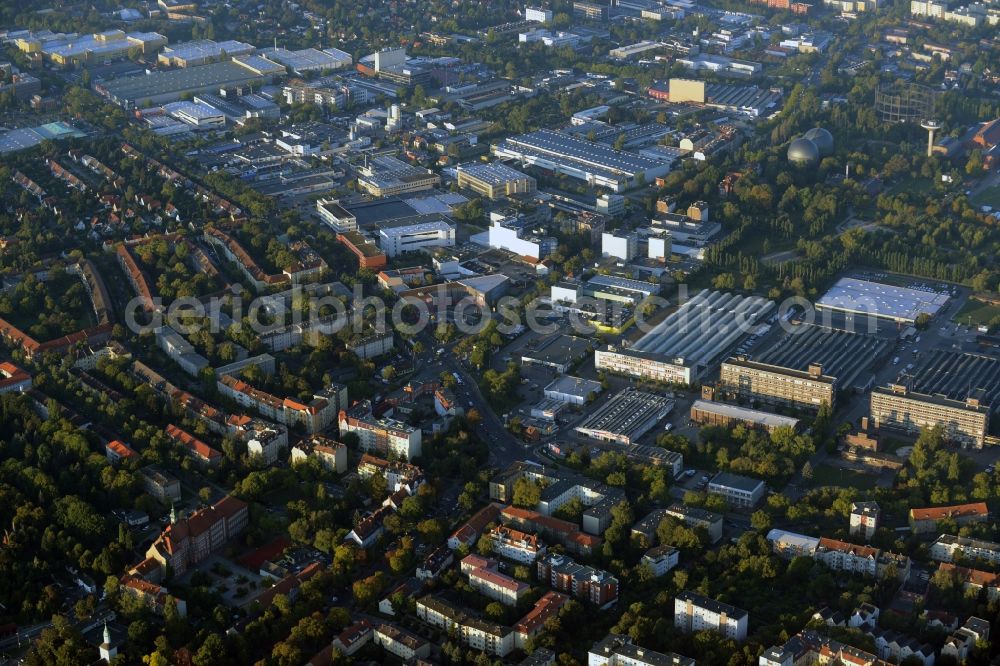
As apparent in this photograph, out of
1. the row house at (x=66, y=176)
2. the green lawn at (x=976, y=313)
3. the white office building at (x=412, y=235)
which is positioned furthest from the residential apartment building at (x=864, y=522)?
the row house at (x=66, y=176)

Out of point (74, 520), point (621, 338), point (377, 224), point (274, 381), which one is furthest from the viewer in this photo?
point (377, 224)

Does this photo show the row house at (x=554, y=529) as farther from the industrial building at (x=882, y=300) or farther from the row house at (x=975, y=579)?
the industrial building at (x=882, y=300)

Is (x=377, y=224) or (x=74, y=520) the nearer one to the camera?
(x=74, y=520)

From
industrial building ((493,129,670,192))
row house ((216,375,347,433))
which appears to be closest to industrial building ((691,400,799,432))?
row house ((216,375,347,433))

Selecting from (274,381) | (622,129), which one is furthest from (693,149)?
(274,381)

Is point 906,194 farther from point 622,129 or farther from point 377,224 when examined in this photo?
point 377,224

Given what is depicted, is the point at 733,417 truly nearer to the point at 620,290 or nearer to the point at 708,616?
the point at 620,290
